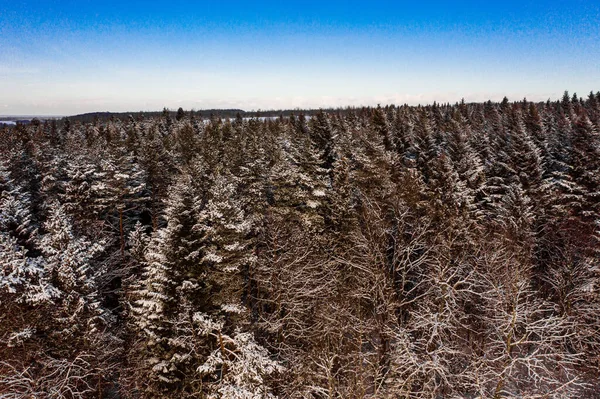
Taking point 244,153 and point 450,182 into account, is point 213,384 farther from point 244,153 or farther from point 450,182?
point 244,153

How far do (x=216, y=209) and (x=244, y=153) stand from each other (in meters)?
16.8

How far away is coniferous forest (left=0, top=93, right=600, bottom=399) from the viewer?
9484 mm

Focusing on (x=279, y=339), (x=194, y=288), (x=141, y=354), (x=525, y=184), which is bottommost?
(x=141, y=354)

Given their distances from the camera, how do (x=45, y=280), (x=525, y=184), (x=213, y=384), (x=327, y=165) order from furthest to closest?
(x=327, y=165) → (x=525, y=184) → (x=45, y=280) → (x=213, y=384)

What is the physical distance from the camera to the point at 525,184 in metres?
31.1

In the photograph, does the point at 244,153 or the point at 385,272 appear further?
the point at 244,153

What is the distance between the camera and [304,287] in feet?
50.1

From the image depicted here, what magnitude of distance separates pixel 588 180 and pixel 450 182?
10.9 m

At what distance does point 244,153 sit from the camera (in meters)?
33.5

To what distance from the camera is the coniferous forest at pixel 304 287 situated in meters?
9.48

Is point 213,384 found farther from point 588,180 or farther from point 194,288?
point 588,180

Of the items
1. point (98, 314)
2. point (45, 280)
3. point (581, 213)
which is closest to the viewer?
point (45, 280)

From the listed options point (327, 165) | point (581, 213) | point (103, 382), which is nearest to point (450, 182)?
point (581, 213)

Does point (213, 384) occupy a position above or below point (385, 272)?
below
